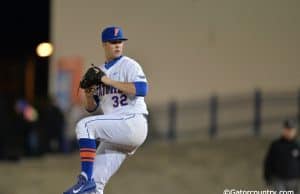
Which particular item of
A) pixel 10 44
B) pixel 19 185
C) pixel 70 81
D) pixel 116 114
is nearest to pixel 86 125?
pixel 116 114

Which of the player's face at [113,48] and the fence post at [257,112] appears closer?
the player's face at [113,48]

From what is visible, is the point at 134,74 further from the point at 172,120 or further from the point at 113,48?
the point at 172,120

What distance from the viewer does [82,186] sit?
21.2 feet

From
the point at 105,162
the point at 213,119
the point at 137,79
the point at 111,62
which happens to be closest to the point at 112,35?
the point at 111,62

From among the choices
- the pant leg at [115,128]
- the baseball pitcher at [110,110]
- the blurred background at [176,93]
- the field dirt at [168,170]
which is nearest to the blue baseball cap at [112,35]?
the baseball pitcher at [110,110]

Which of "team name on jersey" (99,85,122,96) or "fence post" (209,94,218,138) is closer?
"team name on jersey" (99,85,122,96)

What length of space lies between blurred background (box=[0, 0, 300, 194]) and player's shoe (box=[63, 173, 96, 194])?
8.07 meters

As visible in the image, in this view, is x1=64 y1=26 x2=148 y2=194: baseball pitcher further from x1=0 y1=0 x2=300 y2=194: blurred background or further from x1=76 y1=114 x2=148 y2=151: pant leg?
x1=0 y1=0 x2=300 y2=194: blurred background

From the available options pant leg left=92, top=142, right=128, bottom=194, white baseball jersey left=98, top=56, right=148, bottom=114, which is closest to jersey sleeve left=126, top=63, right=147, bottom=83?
white baseball jersey left=98, top=56, right=148, bottom=114

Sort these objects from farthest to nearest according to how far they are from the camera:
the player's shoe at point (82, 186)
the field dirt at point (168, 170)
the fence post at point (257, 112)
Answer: the fence post at point (257, 112)
the field dirt at point (168, 170)
the player's shoe at point (82, 186)

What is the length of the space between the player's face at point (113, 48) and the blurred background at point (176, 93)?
804 centimetres

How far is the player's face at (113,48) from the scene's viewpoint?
6.67m

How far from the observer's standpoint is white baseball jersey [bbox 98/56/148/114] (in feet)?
21.9

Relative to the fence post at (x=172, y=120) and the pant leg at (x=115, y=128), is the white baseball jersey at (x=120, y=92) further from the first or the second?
the fence post at (x=172, y=120)
